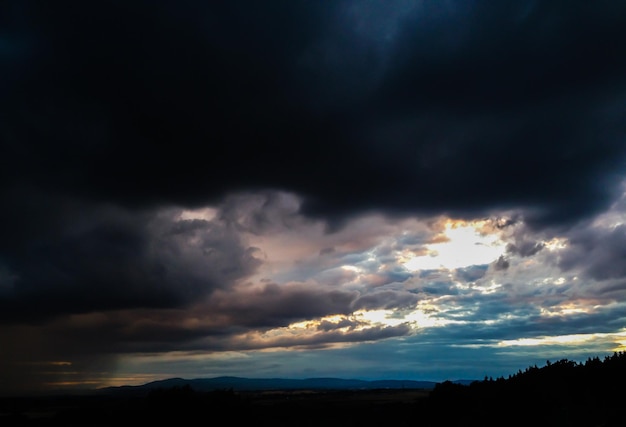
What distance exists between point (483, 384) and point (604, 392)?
19.9 metres

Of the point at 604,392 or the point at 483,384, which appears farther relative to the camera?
the point at 483,384

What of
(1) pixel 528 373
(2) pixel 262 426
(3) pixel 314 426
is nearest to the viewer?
(2) pixel 262 426

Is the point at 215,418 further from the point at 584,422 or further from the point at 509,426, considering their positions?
the point at 584,422

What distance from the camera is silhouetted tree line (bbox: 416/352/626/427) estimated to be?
159 feet

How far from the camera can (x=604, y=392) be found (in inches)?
2138

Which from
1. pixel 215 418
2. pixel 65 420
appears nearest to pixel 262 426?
pixel 215 418

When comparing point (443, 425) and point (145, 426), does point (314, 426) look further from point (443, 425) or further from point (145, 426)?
point (145, 426)

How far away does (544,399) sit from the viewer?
51.4 meters

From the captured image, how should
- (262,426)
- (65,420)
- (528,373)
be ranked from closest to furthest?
1. (262,426)
2. (528,373)
3. (65,420)

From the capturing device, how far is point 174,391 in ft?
186

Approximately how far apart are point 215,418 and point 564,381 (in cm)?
3894

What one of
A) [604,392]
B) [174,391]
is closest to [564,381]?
[604,392]

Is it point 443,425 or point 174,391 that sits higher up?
point 174,391

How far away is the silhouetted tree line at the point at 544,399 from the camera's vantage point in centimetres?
4831
